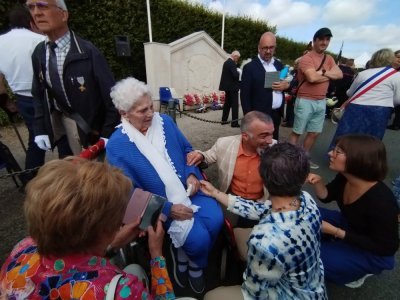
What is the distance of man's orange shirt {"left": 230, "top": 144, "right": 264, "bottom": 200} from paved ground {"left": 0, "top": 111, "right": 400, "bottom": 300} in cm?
68

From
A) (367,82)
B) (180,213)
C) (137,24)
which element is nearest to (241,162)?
(180,213)

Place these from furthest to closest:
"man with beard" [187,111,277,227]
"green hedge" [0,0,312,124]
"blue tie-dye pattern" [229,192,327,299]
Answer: "green hedge" [0,0,312,124], "man with beard" [187,111,277,227], "blue tie-dye pattern" [229,192,327,299]

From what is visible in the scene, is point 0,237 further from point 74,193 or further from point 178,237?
point 74,193

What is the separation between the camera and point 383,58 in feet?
10.8

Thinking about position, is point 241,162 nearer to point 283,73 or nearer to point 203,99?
point 283,73

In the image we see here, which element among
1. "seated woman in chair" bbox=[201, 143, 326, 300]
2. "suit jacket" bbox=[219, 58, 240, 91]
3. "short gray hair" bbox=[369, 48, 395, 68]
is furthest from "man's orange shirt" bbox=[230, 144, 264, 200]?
"suit jacket" bbox=[219, 58, 240, 91]

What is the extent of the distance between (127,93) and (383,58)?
330 centimetres

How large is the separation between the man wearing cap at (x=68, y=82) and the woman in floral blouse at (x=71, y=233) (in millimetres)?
1366

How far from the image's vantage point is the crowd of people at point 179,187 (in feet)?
2.89

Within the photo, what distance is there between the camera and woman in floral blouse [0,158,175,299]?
32.6 inches

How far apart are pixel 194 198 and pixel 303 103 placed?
2545mm

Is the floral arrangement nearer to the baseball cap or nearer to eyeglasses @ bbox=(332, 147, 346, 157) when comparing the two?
the baseball cap

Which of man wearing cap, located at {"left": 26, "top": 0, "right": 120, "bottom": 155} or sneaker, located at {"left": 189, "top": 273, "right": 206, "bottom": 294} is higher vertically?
man wearing cap, located at {"left": 26, "top": 0, "right": 120, "bottom": 155}

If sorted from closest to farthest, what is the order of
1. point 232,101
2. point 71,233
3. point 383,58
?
point 71,233 → point 383,58 → point 232,101
